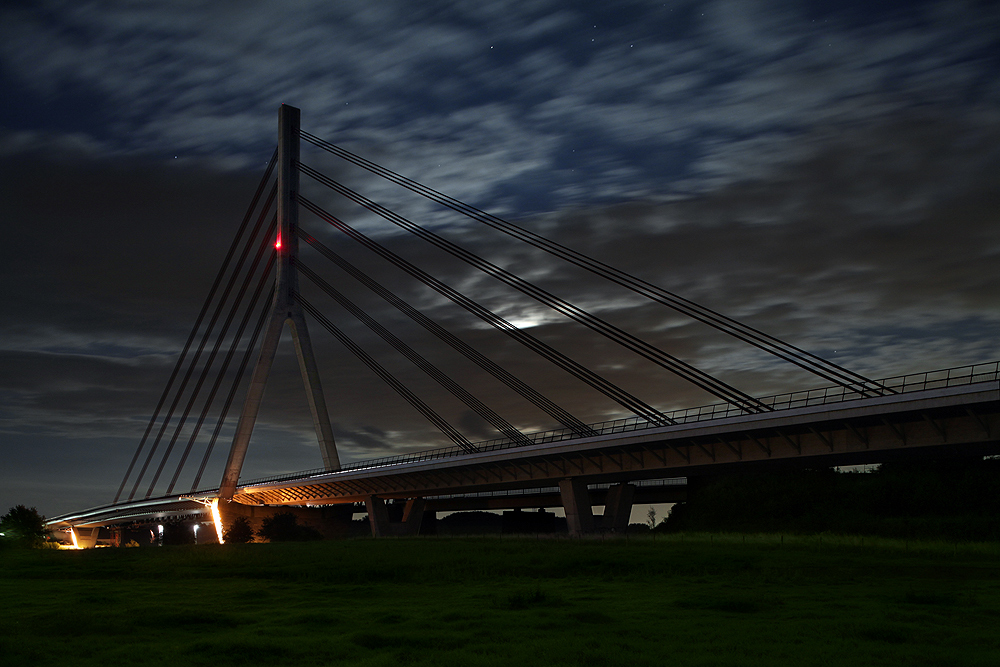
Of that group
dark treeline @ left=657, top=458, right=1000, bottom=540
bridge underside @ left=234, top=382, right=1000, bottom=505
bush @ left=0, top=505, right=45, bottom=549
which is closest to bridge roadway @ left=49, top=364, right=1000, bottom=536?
bridge underside @ left=234, top=382, right=1000, bottom=505

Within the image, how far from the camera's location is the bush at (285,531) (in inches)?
3696

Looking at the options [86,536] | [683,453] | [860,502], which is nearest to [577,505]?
[683,453]

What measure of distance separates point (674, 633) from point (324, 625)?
8614mm

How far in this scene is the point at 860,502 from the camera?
73688 millimetres

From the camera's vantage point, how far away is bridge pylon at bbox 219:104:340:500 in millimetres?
85000

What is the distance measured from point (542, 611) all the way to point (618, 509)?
5114 centimetres

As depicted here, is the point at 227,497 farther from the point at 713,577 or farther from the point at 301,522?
the point at 713,577

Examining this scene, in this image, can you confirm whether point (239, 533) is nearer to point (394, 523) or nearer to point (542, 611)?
point (394, 523)

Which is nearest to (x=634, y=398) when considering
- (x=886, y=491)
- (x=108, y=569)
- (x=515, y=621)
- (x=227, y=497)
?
(x=886, y=491)

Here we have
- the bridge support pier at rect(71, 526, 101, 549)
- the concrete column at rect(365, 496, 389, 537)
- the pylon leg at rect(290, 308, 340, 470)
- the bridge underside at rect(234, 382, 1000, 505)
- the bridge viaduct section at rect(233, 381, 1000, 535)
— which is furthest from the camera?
the bridge support pier at rect(71, 526, 101, 549)

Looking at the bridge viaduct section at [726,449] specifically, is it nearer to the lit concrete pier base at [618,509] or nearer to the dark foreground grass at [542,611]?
the lit concrete pier base at [618,509]

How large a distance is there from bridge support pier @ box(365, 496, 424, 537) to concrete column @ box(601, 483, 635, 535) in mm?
33002

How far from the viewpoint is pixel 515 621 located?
20094 millimetres

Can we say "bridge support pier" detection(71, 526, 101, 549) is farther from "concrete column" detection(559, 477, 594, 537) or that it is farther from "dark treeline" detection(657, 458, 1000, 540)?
"dark treeline" detection(657, 458, 1000, 540)
